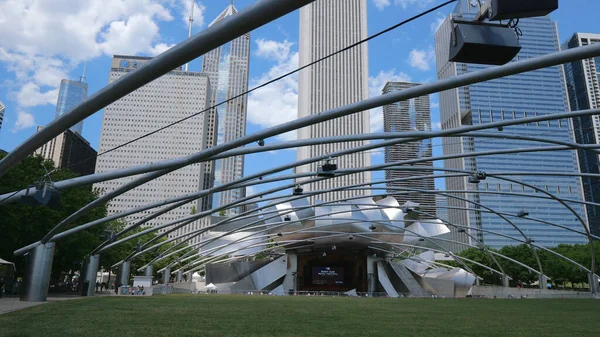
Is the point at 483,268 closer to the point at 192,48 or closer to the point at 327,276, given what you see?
the point at 327,276

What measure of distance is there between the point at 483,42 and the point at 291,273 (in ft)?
179

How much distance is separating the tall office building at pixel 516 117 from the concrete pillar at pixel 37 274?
22.2 meters

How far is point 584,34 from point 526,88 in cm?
10131

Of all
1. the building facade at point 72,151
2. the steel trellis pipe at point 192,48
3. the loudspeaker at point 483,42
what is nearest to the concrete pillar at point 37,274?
the steel trellis pipe at point 192,48

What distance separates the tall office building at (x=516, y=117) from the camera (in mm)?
35781

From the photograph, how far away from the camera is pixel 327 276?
6197 cm

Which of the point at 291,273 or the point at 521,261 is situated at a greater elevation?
the point at 521,261

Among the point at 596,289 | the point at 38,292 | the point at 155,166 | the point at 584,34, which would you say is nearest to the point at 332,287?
the point at 596,289

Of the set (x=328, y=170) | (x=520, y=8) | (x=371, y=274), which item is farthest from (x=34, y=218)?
(x=371, y=274)

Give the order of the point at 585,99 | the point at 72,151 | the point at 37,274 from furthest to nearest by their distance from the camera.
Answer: the point at 72,151, the point at 585,99, the point at 37,274

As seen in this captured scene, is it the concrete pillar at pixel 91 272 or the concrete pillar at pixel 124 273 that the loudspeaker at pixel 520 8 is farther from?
the concrete pillar at pixel 124 273

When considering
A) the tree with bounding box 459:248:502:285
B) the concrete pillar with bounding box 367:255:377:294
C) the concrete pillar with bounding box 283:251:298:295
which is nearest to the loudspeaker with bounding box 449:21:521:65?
the concrete pillar with bounding box 283:251:298:295

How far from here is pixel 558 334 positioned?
11289 mm

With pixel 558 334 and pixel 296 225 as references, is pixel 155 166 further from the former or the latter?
pixel 296 225
